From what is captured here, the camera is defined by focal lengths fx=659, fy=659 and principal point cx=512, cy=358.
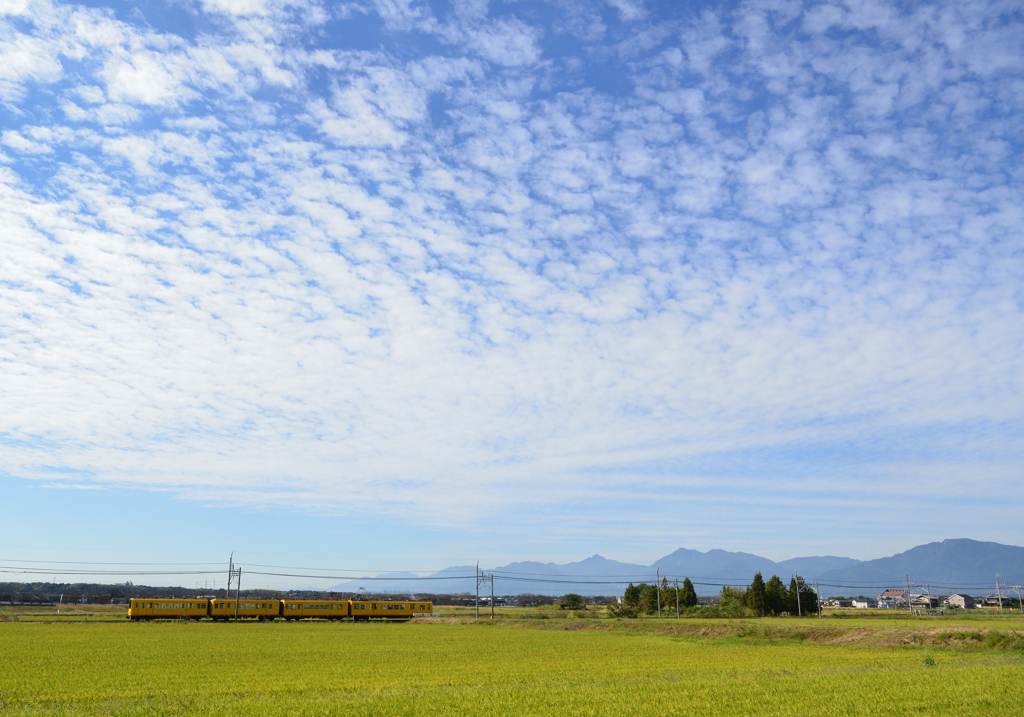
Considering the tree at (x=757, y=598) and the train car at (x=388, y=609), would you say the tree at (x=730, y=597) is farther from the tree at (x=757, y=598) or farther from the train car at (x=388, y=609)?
the train car at (x=388, y=609)

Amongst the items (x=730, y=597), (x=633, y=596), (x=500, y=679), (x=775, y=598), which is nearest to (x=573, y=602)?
(x=633, y=596)

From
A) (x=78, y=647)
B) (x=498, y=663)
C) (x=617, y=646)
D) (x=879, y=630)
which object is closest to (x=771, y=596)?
(x=879, y=630)

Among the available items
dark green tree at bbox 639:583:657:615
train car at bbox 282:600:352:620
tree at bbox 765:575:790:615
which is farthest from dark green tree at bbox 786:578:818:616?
train car at bbox 282:600:352:620

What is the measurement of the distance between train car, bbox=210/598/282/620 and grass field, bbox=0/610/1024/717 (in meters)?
41.8

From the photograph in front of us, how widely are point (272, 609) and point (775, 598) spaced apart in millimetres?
70103

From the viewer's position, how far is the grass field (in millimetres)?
19938

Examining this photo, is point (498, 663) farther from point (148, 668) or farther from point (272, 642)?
point (272, 642)

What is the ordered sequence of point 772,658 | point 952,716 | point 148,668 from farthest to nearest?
point 772,658, point 148,668, point 952,716

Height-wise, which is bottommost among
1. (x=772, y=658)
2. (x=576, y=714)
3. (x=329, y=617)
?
(x=329, y=617)

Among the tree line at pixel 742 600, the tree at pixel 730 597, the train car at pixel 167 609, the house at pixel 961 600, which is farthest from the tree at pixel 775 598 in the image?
the train car at pixel 167 609

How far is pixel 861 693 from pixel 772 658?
15.1m

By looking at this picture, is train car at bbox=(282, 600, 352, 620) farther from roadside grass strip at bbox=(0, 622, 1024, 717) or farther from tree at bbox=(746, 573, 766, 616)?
tree at bbox=(746, 573, 766, 616)

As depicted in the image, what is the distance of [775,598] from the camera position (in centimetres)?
9019

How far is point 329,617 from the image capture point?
95.7 m
